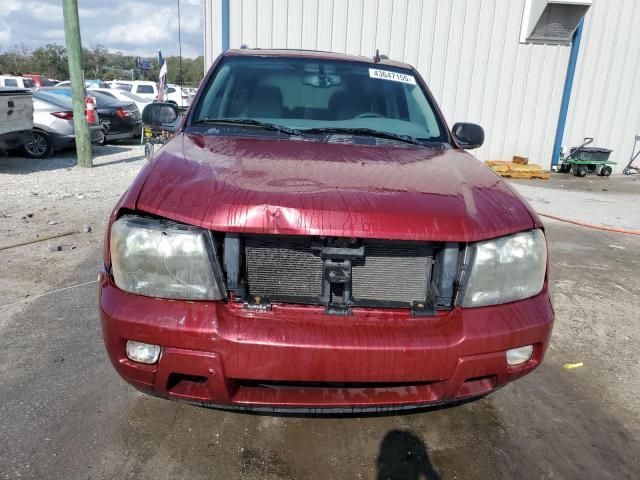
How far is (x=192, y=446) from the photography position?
2166 millimetres

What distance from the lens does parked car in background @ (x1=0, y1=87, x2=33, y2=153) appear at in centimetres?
825

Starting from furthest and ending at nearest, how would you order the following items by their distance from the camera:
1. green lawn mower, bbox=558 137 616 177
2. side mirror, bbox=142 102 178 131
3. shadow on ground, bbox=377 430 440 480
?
green lawn mower, bbox=558 137 616 177, side mirror, bbox=142 102 178 131, shadow on ground, bbox=377 430 440 480

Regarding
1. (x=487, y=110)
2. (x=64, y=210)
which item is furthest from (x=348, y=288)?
(x=487, y=110)

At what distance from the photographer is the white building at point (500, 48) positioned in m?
9.55

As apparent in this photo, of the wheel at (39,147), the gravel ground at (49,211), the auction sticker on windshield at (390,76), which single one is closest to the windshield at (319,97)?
the auction sticker on windshield at (390,76)

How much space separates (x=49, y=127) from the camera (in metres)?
10.0

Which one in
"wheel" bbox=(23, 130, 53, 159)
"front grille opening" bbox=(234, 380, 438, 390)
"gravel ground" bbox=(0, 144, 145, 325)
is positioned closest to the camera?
"front grille opening" bbox=(234, 380, 438, 390)

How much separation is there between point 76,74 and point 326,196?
869 cm

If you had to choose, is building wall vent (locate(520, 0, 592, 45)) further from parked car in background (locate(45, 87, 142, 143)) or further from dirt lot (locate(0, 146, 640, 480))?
parked car in background (locate(45, 87, 142, 143))

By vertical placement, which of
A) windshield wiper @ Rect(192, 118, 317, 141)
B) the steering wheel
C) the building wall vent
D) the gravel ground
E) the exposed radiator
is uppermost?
the building wall vent

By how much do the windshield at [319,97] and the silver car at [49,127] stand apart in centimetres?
809

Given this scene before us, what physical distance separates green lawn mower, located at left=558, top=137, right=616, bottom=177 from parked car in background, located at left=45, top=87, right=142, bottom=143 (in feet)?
33.7

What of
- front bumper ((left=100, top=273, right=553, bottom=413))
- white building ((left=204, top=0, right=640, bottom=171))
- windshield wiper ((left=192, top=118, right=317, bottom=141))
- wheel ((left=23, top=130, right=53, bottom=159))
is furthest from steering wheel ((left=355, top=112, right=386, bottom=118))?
wheel ((left=23, top=130, right=53, bottom=159))

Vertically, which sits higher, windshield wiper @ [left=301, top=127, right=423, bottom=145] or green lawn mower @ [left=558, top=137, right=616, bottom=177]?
windshield wiper @ [left=301, top=127, right=423, bottom=145]
